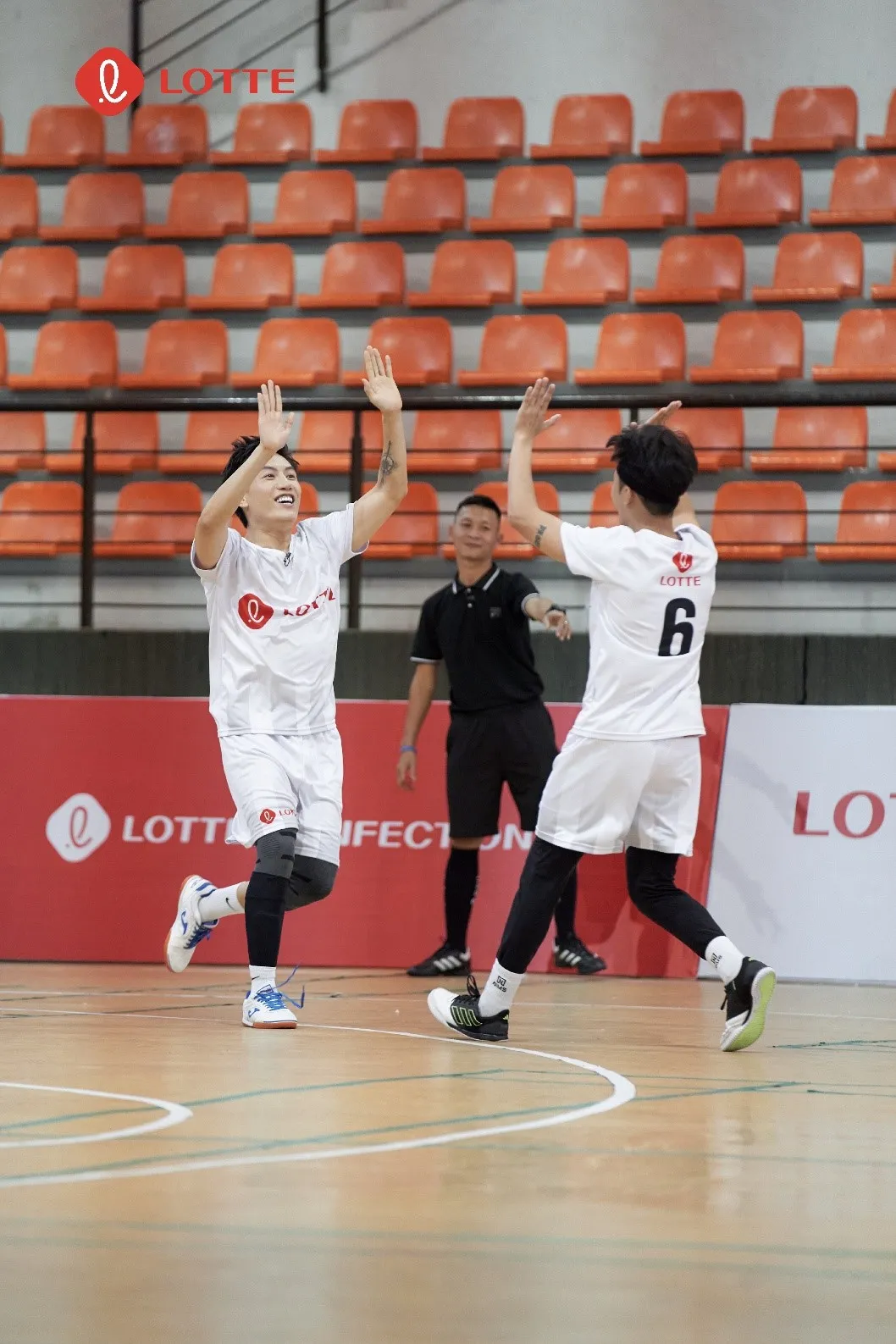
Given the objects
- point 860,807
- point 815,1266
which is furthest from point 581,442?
point 815,1266

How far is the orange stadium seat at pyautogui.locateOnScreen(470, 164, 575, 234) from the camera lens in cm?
1302

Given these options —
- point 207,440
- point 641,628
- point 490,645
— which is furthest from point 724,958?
point 207,440

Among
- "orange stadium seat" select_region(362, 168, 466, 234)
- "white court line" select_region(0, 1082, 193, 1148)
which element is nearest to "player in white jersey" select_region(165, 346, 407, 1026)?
"white court line" select_region(0, 1082, 193, 1148)

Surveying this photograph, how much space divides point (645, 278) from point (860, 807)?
20.4 ft

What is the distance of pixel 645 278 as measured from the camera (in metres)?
12.9

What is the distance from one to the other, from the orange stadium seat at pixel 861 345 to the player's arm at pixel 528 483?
655 centimetres

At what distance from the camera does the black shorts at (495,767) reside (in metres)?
7.73

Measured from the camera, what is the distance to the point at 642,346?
12.2m

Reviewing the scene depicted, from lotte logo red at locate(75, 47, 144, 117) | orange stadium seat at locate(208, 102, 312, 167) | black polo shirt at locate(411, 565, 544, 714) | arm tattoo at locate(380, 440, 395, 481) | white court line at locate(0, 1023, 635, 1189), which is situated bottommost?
white court line at locate(0, 1023, 635, 1189)

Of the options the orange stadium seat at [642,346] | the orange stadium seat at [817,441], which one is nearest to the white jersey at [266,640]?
the orange stadium seat at [817,441]

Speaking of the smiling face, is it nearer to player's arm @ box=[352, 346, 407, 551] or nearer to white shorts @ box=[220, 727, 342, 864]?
player's arm @ box=[352, 346, 407, 551]

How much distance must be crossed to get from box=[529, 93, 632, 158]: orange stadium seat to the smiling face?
7.94 m

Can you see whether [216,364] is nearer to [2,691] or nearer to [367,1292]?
[2,691]

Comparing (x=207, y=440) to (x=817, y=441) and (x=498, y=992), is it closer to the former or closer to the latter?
(x=817, y=441)
